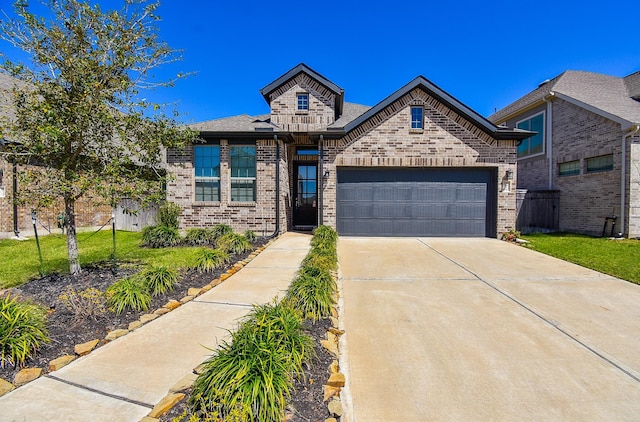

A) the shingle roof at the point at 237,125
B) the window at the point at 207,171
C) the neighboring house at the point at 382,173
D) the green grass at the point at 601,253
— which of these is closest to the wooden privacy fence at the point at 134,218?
the neighboring house at the point at 382,173

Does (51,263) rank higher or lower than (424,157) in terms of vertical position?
lower

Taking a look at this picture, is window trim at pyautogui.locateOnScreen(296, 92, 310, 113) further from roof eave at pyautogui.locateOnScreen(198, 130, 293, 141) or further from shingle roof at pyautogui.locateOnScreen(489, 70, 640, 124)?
shingle roof at pyautogui.locateOnScreen(489, 70, 640, 124)

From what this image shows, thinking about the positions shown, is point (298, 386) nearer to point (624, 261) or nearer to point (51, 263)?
point (51, 263)

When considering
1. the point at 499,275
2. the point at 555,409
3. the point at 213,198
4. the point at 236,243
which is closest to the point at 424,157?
the point at 499,275

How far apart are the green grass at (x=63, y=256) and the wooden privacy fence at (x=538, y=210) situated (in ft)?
44.3

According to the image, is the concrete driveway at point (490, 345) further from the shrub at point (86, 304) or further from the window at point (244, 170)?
the window at point (244, 170)

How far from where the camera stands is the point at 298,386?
2482 mm

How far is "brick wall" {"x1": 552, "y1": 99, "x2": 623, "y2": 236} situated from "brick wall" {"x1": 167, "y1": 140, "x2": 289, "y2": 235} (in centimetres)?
1222

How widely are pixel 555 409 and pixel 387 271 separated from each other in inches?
161

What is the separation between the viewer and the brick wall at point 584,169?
11.2m

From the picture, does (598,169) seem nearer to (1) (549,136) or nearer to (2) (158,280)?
(1) (549,136)

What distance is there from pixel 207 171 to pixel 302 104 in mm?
4809

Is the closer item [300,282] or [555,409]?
[555,409]

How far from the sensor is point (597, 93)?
13461mm
